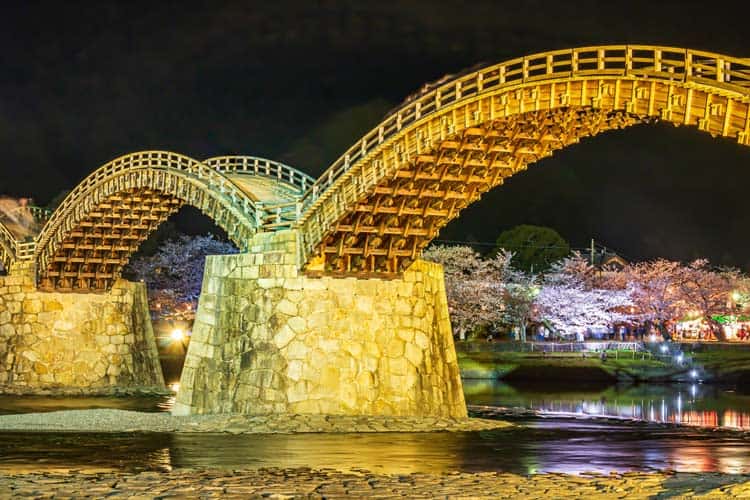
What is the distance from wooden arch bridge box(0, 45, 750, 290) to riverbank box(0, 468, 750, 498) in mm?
7152

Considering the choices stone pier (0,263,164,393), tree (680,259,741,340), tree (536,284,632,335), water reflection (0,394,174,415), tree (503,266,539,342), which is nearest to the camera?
water reflection (0,394,174,415)

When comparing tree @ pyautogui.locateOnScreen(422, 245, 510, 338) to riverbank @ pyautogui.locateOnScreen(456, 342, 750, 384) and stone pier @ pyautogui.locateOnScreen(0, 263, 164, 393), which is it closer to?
riverbank @ pyautogui.locateOnScreen(456, 342, 750, 384)

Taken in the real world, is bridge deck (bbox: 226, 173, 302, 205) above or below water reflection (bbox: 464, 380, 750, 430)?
above

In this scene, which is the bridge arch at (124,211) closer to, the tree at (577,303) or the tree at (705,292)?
the tree at (577,303)

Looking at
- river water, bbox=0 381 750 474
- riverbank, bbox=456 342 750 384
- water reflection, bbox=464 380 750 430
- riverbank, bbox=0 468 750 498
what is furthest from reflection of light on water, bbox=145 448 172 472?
riverbank, bbox=456 342 750 384

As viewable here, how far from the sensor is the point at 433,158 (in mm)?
32562

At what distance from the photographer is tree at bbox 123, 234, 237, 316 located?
87.2 m

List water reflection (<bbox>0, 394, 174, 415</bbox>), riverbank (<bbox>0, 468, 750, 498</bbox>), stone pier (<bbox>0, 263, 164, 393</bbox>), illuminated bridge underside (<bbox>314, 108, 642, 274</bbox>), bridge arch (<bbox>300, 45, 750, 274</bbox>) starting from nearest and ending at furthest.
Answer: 1. riverbank (<bbox>0, 468, 750, 498</bbox>)
2. bridge arch (<bbox>300, 45, 750, 274</bbox>)
3. illuminated bridge underside (<bbox>314, 108, 642, 274</bbox>)
4. water reflection (<bbox>0, 394, 174, 415</bbox>)
5. stone pier (<bbox>0, 263, 164, 393</bbox>)

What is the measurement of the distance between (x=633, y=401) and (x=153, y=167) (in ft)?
84.7

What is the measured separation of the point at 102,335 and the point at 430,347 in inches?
894

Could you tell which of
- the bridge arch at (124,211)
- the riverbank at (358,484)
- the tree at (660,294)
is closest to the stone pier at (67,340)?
the bridge arch at (124,211)

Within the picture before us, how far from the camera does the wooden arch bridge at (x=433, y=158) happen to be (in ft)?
82.9

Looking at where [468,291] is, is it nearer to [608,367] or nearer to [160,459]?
[608,367]

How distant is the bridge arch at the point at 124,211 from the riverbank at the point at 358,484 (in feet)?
51.6
